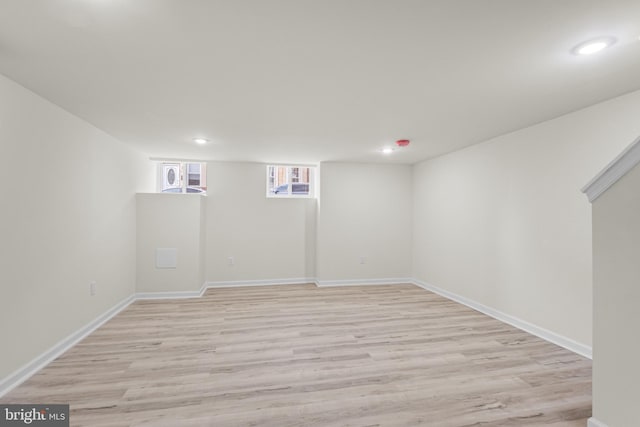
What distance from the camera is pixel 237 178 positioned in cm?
517

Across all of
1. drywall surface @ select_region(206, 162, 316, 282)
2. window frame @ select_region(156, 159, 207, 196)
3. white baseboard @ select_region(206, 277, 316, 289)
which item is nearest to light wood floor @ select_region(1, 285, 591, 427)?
white baseboard @ select_region(206, 277, 316, 289)

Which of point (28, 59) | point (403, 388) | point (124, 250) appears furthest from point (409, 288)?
point (28, 59)

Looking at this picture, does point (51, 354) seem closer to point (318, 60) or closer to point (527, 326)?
point (318, 60)

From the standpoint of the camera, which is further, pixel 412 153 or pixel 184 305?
pixel 412 153

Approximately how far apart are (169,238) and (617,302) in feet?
15.9

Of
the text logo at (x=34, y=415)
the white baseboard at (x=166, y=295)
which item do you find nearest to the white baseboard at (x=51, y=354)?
the text logo at (x=34, y=415)

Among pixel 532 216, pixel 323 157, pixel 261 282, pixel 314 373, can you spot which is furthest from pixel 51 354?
pixel 532 216

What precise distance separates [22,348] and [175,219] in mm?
2443

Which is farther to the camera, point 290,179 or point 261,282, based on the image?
point 290,179

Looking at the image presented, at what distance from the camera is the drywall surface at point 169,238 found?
4367 millimetres

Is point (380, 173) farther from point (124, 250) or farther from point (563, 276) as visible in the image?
point (124, 250)

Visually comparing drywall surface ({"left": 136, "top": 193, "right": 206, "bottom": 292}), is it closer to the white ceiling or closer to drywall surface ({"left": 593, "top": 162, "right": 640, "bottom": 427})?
the white ceiling

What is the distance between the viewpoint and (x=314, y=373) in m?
2.29

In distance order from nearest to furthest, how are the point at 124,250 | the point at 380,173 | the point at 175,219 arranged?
the point at 124,250 < the point at 175,219 < the point at 380,173
